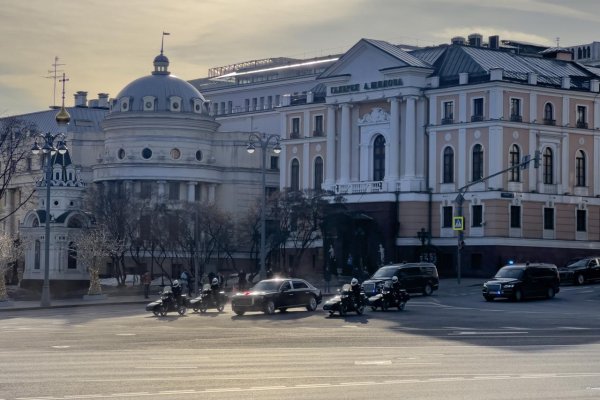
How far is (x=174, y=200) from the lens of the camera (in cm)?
11925

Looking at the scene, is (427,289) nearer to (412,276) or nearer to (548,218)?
(412,276)

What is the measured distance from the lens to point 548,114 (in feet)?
327

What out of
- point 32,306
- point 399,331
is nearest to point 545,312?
point 399,331

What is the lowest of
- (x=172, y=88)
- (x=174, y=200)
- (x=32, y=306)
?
(x=32, y=306)

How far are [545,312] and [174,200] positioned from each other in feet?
210

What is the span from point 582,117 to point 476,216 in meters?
12.7

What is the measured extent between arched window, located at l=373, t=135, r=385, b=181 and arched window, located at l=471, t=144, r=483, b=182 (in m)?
8.90

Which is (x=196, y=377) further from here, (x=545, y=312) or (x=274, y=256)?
(x=274, y=256)

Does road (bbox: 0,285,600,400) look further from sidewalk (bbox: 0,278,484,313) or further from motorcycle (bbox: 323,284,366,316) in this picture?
sidewalk (bbox: 0,278,484,313)

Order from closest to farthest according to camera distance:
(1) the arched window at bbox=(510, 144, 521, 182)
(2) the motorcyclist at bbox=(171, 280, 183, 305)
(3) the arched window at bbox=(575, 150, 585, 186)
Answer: (2) the motorcyclist at bbox=(171, 280, 183, 305) < (1) the arched window at bbox=(510, 144, 521, 182) < (3) the arched window at bbox=(575, 150, 585, 186)

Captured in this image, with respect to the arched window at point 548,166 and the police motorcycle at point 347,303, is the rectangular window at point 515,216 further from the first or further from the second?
the police motorcycle at point 347,303

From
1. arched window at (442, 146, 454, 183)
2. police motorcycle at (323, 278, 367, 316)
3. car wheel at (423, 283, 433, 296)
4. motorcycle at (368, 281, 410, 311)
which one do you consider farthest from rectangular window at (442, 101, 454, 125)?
police motorcycle at (323, 278, 367, 316)

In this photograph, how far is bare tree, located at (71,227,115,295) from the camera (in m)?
82.0

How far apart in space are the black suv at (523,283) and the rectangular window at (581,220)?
32.2 metres
